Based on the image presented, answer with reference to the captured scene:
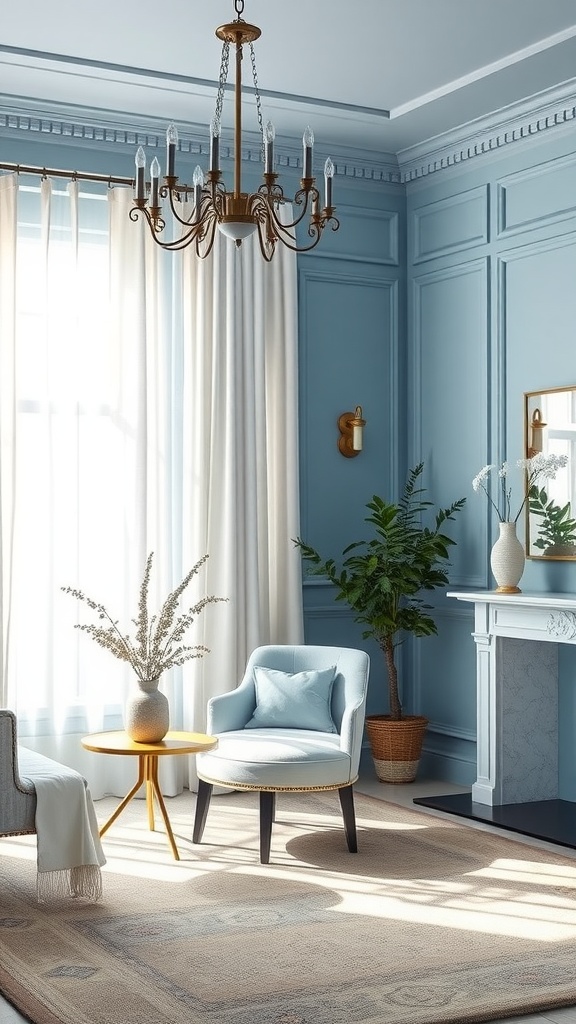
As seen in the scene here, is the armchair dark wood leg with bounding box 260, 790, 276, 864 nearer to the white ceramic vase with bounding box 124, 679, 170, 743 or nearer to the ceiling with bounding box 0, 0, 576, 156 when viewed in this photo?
the white ceramic vase with bounding box 124, 679, 170, 743

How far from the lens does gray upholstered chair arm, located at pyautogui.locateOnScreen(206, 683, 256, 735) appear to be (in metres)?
4.98

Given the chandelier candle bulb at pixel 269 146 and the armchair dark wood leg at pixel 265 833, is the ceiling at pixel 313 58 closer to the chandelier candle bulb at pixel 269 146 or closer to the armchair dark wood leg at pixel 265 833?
the chandelier candle bulb at pixel 269 146

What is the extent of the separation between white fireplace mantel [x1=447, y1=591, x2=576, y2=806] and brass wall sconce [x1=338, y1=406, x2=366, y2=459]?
1.14 meters

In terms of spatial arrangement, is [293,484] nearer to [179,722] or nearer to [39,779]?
[179,722]

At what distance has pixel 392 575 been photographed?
5.96m

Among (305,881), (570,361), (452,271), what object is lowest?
(305,881)

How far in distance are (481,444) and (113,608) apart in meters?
1.97

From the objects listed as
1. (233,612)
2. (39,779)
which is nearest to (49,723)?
(233,612)

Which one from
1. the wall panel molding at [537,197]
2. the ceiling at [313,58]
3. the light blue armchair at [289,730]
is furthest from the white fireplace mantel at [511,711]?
the ceiling at [313,58]

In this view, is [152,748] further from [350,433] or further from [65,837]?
[350,433]

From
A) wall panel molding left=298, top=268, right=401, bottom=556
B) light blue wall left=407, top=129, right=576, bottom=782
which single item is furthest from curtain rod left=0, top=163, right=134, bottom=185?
light blue wall left=407, top=129, right=576, bottom=782

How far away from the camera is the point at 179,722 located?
5.85m

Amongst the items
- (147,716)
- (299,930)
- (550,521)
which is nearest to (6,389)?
(147,716)

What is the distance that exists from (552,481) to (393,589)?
96 centimetres
